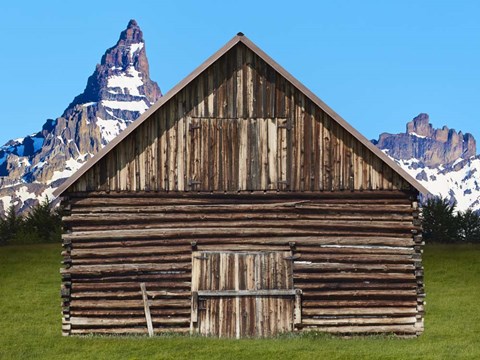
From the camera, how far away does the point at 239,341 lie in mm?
21750

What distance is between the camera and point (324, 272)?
914 inches

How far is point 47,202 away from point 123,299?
35283 mm

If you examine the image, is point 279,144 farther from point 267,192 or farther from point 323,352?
point 323,352

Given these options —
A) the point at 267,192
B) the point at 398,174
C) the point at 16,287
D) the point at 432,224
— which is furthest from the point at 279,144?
the point at 432,224

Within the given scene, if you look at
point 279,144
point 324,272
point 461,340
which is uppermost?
point 279,144

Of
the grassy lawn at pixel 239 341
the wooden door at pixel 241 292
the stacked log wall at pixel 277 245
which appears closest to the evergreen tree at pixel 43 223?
the grassy lawn at pixel 239 341

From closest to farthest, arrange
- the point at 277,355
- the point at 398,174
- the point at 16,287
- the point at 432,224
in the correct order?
the point at 277,355 < the point at 398,174 < the point at 16,287 < the point at 432,224

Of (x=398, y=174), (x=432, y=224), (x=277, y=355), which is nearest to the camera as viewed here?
(x=277, y=355)

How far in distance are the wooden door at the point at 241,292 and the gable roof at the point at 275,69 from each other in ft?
12.1

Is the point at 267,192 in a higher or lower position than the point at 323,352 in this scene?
higher

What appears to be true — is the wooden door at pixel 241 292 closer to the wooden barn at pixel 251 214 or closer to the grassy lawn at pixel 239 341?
the wooden barn at pixel 251 214

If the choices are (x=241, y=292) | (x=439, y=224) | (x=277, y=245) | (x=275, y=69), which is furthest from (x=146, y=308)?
(x=439, y=224)

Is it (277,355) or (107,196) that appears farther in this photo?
(107,196)

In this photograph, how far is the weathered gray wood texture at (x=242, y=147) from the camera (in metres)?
23.0
